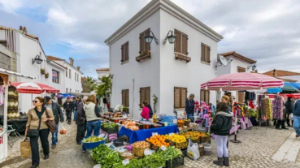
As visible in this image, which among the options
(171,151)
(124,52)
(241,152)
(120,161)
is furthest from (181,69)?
(120,161)

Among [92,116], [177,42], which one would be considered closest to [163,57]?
[177,42]

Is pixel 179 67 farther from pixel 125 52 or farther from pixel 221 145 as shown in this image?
pixel 221 145

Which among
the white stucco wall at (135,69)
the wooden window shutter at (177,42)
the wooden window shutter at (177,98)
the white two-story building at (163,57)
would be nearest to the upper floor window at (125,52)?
the white two-story building at (163,57)

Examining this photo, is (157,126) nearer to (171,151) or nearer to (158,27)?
(171,151)

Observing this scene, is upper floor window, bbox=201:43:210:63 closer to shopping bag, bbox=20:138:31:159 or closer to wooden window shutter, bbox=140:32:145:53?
wooden window shutter, bbox=140:32:145:53

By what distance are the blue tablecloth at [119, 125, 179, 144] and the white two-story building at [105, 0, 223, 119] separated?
2.94 m

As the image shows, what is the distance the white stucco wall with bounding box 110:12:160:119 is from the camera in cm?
874

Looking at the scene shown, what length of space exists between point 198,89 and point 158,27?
508 cm

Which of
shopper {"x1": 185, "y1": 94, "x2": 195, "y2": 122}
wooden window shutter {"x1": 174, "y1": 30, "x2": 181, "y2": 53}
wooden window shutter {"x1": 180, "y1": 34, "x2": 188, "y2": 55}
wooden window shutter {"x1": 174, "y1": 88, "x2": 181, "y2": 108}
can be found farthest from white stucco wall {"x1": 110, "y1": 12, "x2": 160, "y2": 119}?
wooden window shutter {"x1": 180, "y1": 34, "x2": 188, "y2": 55}

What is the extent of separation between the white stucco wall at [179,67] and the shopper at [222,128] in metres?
4.59

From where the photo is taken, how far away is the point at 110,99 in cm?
1362

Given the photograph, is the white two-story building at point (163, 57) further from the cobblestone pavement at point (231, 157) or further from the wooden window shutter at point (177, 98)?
the cobblestone pavement at point (231, 157)

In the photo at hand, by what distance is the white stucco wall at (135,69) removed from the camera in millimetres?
8742

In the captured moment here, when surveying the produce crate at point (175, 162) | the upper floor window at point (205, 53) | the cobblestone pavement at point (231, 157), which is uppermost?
the upper floor window at point (205, 53)
